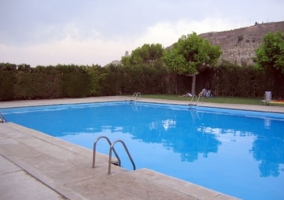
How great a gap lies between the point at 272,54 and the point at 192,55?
5.39 meters

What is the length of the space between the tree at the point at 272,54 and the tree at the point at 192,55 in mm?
3592

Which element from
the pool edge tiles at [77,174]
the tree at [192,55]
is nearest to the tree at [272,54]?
the tree at [192,55]

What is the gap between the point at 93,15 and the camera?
18625 mm

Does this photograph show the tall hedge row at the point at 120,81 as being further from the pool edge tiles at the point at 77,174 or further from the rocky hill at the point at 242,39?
the rocky hill at the point at 242,39

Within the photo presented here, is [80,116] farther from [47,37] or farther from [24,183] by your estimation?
[24,183]

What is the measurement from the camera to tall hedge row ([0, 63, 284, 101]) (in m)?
17.6

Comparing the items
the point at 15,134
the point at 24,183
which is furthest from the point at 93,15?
the point at 24,183

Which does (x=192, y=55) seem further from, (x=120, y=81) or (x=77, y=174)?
(x=77, y=174)

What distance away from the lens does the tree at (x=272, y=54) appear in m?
15.4

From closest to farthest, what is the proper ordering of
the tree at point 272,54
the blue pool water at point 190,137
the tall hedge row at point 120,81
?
1. the blue pool water at point 190,137
2. the tree at point 272,54
3. the tall hedge row at point 120,81

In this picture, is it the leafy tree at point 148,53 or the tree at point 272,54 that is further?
the leafy tree at point 148,53

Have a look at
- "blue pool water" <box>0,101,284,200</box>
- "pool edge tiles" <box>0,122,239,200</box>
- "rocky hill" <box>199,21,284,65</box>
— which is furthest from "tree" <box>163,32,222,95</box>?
"rocky hill" <box>199,21,284,65</box>

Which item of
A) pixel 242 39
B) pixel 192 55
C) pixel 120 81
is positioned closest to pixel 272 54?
pixel 192 55

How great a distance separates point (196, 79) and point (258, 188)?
55.9 ft
